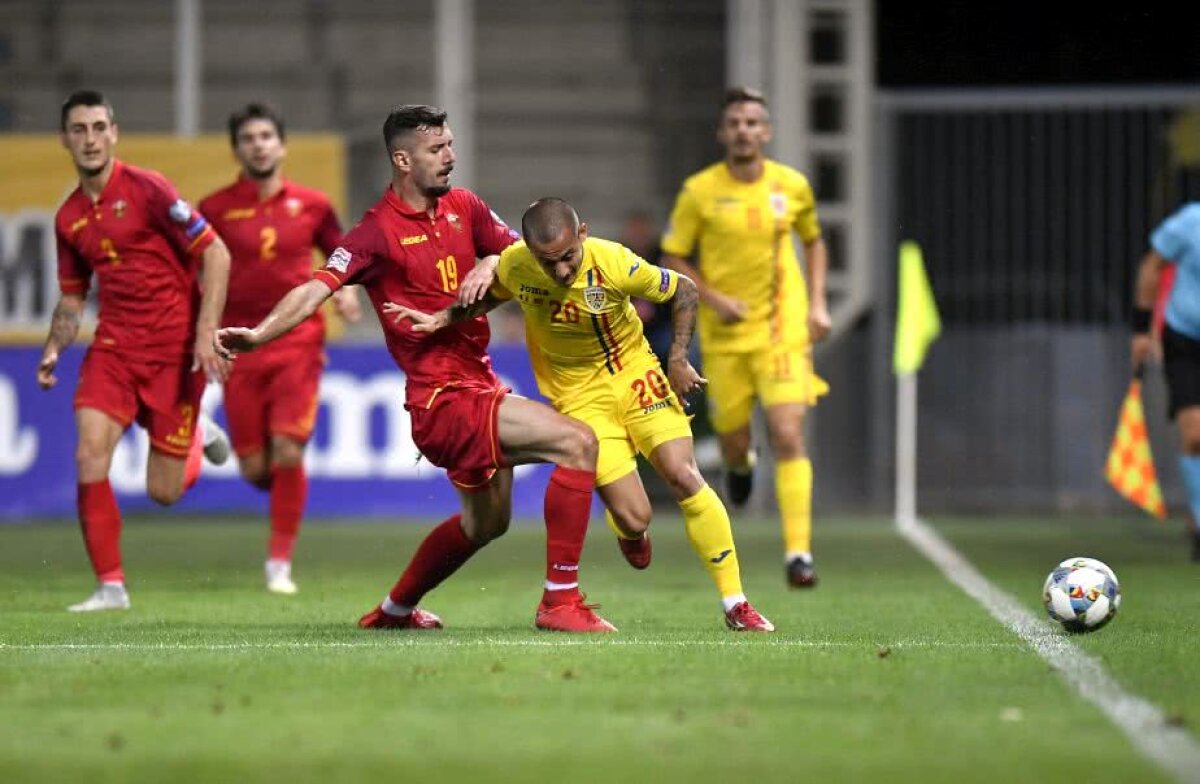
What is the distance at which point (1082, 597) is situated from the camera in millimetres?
7551

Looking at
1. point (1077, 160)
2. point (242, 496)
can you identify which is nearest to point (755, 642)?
point (242, 496)

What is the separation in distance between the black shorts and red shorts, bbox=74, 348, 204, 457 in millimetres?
5227

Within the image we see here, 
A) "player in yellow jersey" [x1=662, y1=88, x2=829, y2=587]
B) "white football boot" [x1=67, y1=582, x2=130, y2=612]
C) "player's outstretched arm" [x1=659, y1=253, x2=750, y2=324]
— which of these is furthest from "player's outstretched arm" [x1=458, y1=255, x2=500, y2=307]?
"player in yellow jersey" [x1=662, y1=88, x2=829, y2=587]

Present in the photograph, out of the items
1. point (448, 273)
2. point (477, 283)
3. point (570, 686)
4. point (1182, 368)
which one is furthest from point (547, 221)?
point (1182, 368)

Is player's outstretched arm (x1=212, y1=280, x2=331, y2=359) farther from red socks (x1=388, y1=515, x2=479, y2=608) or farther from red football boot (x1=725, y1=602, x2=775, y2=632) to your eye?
red football boot (x1=725, y1=602, x2=775, y2=632)

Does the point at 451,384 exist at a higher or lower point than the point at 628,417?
higher

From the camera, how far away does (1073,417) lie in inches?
647

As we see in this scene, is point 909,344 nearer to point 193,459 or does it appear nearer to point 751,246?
point 751,246

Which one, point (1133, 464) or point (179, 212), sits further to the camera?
point (1133, 464)

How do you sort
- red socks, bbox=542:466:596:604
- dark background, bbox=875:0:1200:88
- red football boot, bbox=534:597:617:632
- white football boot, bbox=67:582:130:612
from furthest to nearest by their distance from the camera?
dark background, bbox=875:0:1200:88 → white football boot, bbox=67:582:130:612 → red football boot, bbox=534:597:617:632 → red socks, bbox=542:466:596:604

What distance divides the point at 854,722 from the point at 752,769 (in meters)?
0.71

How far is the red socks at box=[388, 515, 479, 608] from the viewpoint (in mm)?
7879

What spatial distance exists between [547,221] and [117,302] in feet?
8.89

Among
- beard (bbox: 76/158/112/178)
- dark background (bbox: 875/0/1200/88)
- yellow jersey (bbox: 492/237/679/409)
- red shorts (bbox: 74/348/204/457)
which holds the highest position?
dark background (bbox: 875/0/1200/88)
